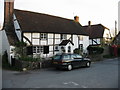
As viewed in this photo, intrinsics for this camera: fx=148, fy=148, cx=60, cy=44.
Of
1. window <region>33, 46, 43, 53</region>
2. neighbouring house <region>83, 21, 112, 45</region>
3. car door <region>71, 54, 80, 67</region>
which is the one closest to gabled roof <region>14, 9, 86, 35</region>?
window <region>33, 46, 43, 53</region>

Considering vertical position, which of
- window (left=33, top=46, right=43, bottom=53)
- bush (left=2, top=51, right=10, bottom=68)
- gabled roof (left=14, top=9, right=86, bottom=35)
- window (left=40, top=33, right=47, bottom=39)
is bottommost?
bush (left=2, top=51, right=10, bottom=68)

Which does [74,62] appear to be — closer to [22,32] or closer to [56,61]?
[56,61]

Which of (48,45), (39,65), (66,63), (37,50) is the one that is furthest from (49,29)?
(66,63)

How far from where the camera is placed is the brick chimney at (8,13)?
2306cm

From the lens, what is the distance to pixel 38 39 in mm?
22125

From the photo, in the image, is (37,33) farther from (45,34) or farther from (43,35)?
(45,34)

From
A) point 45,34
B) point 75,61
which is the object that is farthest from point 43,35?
point 75,61

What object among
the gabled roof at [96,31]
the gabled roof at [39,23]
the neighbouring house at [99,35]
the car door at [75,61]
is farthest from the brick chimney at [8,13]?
the gabled roof at [96,31]

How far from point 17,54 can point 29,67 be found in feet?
10.8

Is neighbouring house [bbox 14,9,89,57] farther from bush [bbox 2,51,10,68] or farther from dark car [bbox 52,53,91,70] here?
dark car [bbox 52,53,91,70]

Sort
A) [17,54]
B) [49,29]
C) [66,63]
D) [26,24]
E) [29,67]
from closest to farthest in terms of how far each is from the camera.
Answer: [66,63] → [29,67] → [17,54] → [26,24] → [49,29]

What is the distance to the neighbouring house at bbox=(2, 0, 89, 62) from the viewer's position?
69.0 ft

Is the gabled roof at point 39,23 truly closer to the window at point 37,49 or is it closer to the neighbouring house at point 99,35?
the window at point 37,49

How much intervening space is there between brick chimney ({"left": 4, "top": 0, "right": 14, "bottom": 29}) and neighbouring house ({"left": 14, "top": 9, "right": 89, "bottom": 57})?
3.01 ft
